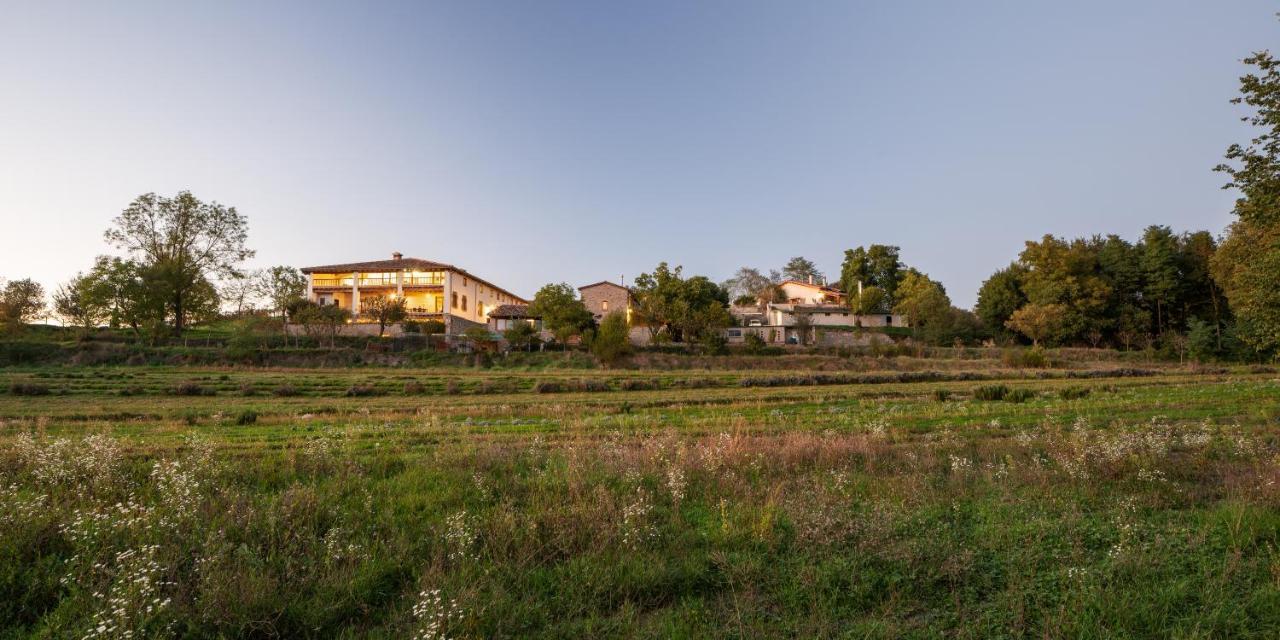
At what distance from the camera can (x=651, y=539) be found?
5863mm

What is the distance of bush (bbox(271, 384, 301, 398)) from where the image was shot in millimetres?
28659

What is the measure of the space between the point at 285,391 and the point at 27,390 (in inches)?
485

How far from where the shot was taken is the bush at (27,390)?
26.5 m

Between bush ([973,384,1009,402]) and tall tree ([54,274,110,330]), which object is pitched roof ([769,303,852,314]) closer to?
bush ([973,384,1009,402])

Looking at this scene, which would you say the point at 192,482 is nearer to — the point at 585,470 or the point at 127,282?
the point at 585,470

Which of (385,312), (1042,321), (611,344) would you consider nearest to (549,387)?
(611,344)

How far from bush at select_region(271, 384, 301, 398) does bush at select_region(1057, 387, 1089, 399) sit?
40990mm

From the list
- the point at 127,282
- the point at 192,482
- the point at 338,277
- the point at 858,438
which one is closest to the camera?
the point at 192,482

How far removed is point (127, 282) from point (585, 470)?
63288mm

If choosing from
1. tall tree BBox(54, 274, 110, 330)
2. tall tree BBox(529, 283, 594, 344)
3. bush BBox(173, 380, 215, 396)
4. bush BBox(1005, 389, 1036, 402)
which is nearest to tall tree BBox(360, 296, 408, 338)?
tall tree BBox(529, 283, 594, 344)

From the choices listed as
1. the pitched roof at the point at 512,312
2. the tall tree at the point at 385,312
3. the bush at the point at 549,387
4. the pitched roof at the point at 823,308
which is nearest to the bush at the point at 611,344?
the bush at the point at 549,387

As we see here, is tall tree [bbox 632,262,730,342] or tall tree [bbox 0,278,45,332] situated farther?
tall tree [bbox 632,262,730,342]

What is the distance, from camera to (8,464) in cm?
853

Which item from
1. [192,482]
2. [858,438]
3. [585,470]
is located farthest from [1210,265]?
[192,482]
